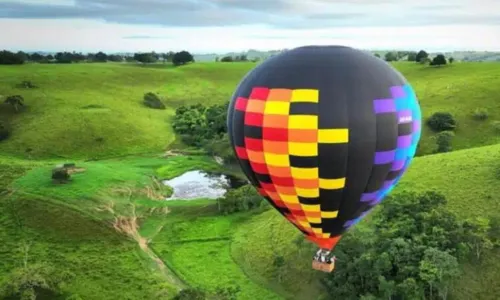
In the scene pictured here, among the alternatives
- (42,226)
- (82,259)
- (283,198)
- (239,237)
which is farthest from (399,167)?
(42,226)

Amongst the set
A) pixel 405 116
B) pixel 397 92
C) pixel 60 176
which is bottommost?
pixel 60 176

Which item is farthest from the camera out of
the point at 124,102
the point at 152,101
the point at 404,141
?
the point at 152,101

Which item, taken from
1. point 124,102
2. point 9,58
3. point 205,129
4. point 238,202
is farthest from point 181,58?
point 238,202

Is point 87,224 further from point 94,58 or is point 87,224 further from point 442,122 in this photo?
point 94,58

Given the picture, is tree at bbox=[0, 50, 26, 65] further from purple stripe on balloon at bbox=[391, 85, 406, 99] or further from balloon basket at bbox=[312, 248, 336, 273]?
purple stripe on balloon at bbox=[391, 85, 406, 99]

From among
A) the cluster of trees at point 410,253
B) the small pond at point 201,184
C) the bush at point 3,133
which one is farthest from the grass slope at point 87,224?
the cluster of trees at point 410,253

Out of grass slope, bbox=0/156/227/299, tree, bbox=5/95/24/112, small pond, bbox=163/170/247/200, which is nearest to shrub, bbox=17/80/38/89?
tree, bbox=5/95/24/112
